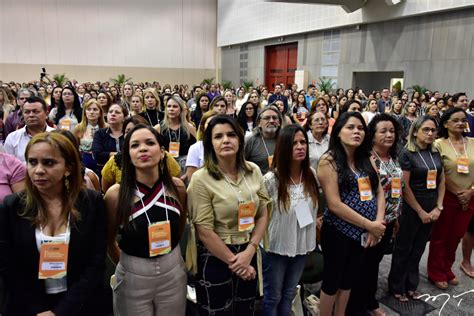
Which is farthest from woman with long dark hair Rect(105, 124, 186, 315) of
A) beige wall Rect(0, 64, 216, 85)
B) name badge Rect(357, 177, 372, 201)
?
beige wall Rect(0, 64, 216, 85)

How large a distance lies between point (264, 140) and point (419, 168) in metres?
1.32

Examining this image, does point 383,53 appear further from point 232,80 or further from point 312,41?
point 232,80

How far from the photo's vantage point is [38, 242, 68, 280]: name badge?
4.84ft

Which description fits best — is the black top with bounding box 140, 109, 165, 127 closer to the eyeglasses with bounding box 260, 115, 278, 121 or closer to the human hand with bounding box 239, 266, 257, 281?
the eyeglasses with bounding box 260, 115, 278, 121

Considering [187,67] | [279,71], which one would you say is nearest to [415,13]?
[279,71]

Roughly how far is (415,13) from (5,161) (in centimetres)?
1269

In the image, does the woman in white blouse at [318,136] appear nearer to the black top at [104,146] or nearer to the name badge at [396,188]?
the name badge at [396,188]

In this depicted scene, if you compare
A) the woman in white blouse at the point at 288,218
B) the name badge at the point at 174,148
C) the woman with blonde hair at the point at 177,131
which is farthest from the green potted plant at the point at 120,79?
→ the woman in white blouse at the point at 288,218

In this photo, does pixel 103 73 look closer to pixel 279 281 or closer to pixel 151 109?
pixel 151 109

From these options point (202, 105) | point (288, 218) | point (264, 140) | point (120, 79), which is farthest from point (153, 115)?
→ point (120, 79)

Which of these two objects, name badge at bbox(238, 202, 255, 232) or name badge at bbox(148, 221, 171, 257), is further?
name badge at bbox(238, 202, 255, 232)

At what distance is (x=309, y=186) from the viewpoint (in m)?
2.13

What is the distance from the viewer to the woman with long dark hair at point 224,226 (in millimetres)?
1800

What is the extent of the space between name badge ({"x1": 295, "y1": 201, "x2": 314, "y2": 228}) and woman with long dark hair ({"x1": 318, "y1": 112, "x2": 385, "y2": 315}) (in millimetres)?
195
